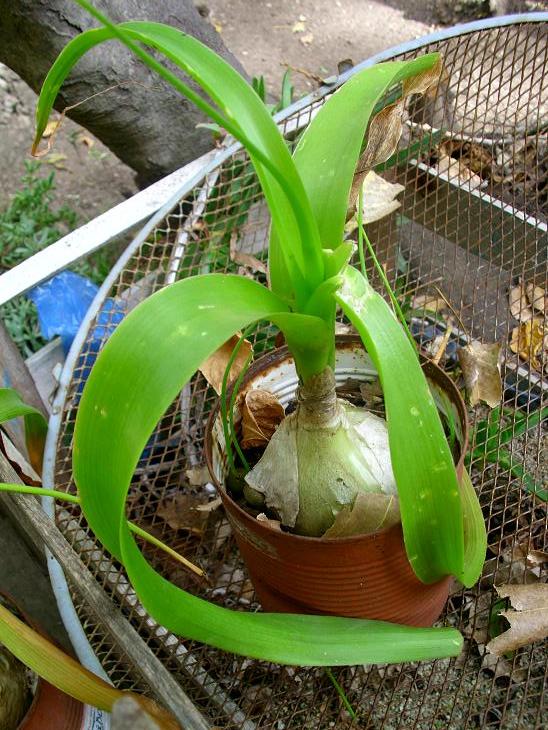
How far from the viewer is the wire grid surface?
79 cm

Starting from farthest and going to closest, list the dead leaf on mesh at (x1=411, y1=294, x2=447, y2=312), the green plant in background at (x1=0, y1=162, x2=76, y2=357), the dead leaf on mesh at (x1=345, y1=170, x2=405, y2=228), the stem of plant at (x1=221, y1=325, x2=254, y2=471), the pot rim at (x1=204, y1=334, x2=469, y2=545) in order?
the green plant in background at (x1=0, y1=162, x2=76, y2=357), the dead leaf on mesh at (x1=411, y1=294, x2=447, y2=312), the dead leaf on mesh at (x1=345, y1=170, x2=405, y2=228), the stem of plant at (x1=221, y1=325, x2=254, y2=471), the pot rim at (x1=204, y1=334, x2=469, y2=545)

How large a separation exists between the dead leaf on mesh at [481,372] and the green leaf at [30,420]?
1.99 feet

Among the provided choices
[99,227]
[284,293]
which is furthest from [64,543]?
[99,227]

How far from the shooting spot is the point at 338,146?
627mm

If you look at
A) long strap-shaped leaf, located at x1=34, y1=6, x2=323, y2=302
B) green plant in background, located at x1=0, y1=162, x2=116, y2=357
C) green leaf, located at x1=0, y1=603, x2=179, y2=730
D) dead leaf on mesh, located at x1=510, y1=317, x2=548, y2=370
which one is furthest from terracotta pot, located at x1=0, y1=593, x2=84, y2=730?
green plant in background, located at x1=0, y1=162, x2=116, y2=357

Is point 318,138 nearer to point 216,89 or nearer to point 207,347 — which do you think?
point 216,89

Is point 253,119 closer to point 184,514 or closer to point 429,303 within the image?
point 184,514

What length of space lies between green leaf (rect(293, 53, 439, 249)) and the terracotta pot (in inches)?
23.9

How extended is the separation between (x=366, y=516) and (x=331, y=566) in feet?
0.19

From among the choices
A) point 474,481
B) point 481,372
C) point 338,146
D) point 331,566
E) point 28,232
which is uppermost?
point 338,146

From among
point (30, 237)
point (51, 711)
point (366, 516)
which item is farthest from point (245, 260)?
point (30, 237)

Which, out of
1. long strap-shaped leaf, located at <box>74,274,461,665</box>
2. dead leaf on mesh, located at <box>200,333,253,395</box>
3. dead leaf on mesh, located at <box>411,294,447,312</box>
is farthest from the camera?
dead leaf on mesh, located at <box>411,294,447,312</box>

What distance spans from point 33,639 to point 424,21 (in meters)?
2.80

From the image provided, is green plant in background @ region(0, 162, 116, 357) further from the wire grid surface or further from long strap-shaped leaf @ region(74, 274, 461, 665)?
long strap-shaped leaf @ region(74, 274, 461, 665)
